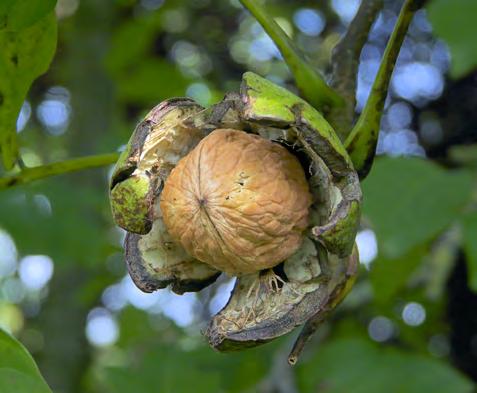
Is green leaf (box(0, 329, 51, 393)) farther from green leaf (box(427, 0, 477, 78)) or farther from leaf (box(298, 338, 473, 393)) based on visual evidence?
leaf (box(298, 338, 473, 393))

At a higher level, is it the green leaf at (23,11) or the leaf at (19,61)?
the green leaf at (23,11)

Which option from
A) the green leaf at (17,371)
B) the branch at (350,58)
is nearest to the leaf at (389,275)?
the branch at (350,58)

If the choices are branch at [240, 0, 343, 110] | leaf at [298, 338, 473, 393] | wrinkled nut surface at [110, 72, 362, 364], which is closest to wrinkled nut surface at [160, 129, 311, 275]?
wrinkled nut surface at [110, 72, 362, 364]

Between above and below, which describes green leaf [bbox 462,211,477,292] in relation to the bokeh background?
above

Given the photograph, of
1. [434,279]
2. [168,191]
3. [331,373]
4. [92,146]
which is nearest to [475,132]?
[434,279]

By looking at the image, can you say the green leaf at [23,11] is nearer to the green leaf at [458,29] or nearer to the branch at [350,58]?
the branch at [350,58]

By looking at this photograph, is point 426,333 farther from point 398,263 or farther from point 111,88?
point 111,88

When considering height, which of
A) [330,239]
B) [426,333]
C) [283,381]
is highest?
[330,239]
